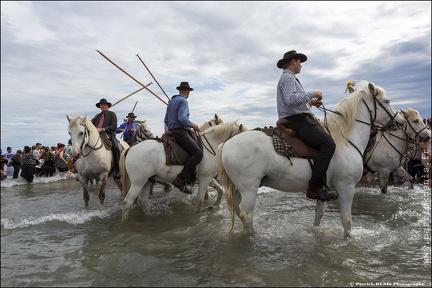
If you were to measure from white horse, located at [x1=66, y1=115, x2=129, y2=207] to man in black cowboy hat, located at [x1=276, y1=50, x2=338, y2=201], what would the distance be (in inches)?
211

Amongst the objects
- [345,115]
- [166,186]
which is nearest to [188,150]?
[345,115]

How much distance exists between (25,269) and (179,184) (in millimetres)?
3283

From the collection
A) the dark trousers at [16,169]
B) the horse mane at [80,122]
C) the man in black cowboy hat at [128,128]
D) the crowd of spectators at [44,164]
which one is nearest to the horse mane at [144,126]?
the man in black cowboy hat at [128,128]

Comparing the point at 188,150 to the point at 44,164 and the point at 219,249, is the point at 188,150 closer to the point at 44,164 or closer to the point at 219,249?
the point at 219,249

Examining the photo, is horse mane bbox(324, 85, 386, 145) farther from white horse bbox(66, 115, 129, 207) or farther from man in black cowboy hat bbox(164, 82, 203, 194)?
A: white horse bbox(66, 115, 129, 207)

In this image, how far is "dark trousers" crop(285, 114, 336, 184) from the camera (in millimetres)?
4809

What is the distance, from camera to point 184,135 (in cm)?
690

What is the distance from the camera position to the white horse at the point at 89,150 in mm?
7980

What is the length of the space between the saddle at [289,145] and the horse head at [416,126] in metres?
5.35

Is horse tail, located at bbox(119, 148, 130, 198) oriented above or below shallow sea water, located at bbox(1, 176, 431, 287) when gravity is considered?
above

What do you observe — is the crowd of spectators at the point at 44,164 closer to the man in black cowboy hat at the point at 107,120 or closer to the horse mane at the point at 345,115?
the man in black cowboy hat at the point at 107,120

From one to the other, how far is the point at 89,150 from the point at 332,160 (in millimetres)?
6356

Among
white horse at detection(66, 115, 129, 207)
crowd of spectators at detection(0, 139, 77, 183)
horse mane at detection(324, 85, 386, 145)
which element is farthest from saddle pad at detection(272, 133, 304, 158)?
crowd of spectators at detection(0, 139, 77, 183)

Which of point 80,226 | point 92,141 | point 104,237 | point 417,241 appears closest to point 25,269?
point 104,237
